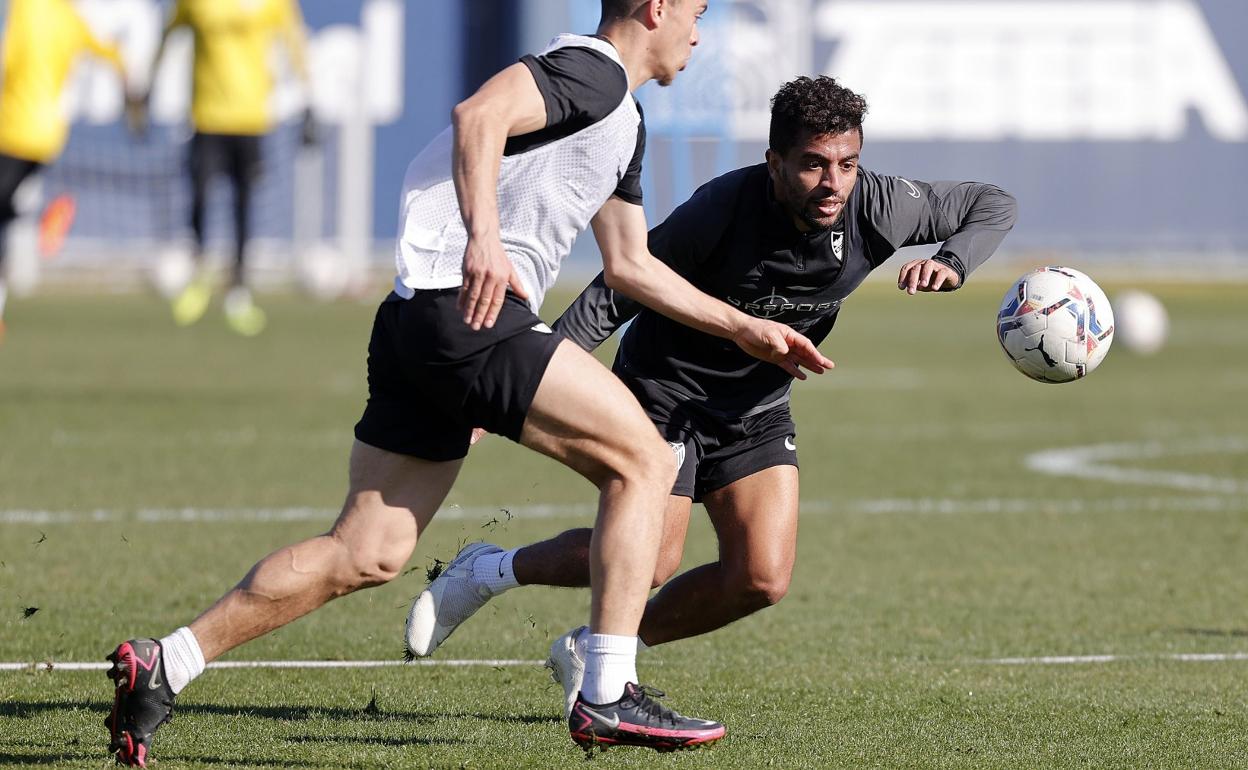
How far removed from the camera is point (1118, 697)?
5.77m

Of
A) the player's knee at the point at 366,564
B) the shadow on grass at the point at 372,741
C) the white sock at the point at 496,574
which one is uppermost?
the player's knee at the point at 366,564

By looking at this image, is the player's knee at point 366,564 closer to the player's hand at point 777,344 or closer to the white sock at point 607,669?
the white sock at point 607,669

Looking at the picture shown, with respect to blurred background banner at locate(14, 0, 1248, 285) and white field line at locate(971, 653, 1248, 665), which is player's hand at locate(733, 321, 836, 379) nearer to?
white field line at locate(971, 653, 1248, 665)

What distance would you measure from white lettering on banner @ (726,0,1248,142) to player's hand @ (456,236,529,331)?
32.8 meters

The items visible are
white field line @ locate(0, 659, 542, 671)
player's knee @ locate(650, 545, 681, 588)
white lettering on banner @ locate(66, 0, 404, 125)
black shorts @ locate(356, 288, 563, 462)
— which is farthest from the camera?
white lettering on banner @ locate(66, 0, 404, 125)

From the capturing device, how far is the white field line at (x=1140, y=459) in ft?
36.8

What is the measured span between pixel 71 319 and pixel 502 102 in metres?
21.1

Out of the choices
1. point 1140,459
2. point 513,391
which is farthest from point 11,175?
point 513,391

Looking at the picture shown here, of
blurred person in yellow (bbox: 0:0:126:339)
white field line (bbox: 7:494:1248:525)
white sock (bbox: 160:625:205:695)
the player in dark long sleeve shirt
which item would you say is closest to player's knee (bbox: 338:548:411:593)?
white sock (bbox: 160:625:205:695)

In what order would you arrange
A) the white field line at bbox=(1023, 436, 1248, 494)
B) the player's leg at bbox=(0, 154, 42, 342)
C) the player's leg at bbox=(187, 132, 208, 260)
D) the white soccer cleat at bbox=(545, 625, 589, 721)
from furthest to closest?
1. the player's leg at bbox=(187, 132, 208, 260)
2. the player's leg at bbox=(0, 154, 42, 342)
3. the white field line at bbox=(1023, 436, 1248, 494)
4. the white soccer cleat at bbox=(545, 625, 589, 721)

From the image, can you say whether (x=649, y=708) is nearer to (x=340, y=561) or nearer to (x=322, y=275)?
(x=340, y=561)

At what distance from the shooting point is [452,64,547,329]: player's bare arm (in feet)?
14.0

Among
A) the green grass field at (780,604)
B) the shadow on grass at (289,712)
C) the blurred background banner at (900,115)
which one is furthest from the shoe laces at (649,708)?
the blurred background banner at (900,115)

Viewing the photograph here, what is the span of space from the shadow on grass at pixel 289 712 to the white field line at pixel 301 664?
21.1 inches
